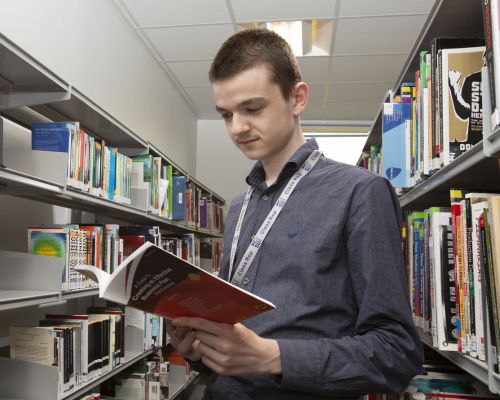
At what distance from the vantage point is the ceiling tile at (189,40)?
391 cm

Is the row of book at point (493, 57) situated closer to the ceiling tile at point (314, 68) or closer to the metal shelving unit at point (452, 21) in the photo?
the metal shelving unit at point (452, 21)

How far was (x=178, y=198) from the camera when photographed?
359 cm

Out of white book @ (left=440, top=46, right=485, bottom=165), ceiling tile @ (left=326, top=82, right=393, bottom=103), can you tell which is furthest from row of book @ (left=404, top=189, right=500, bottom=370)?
ceiling tile @ (left=326, top=82, right=393, bottom=103)

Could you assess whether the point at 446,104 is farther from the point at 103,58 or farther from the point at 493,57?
the point at 103,58

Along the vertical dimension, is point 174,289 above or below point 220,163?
below

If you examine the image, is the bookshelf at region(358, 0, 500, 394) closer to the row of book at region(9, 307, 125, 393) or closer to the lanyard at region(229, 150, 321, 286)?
the lanyard at region(229, 150, 321, 286)

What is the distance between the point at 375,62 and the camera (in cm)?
448

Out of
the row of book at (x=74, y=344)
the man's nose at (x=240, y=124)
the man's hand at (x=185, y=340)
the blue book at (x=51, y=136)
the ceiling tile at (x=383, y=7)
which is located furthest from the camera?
the ceiling tile at (x=383, y=7)

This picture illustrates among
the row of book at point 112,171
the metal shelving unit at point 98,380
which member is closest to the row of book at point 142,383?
the metal shelving unit at point 98,380

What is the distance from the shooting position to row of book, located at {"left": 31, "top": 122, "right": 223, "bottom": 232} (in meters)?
1.95

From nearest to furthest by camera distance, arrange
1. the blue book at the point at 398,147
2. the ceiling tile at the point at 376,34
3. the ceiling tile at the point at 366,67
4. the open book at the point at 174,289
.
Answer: the open book at the point at 174,289, the blue book at the point at 398,147, the ceiling tile at the point at 376,34, the ceiling tile at the point at 366,67

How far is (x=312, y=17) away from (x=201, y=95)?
1.93m

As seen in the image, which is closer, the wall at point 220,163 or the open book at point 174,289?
the open book at point 174,289

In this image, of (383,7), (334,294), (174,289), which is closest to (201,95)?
(383,7)
